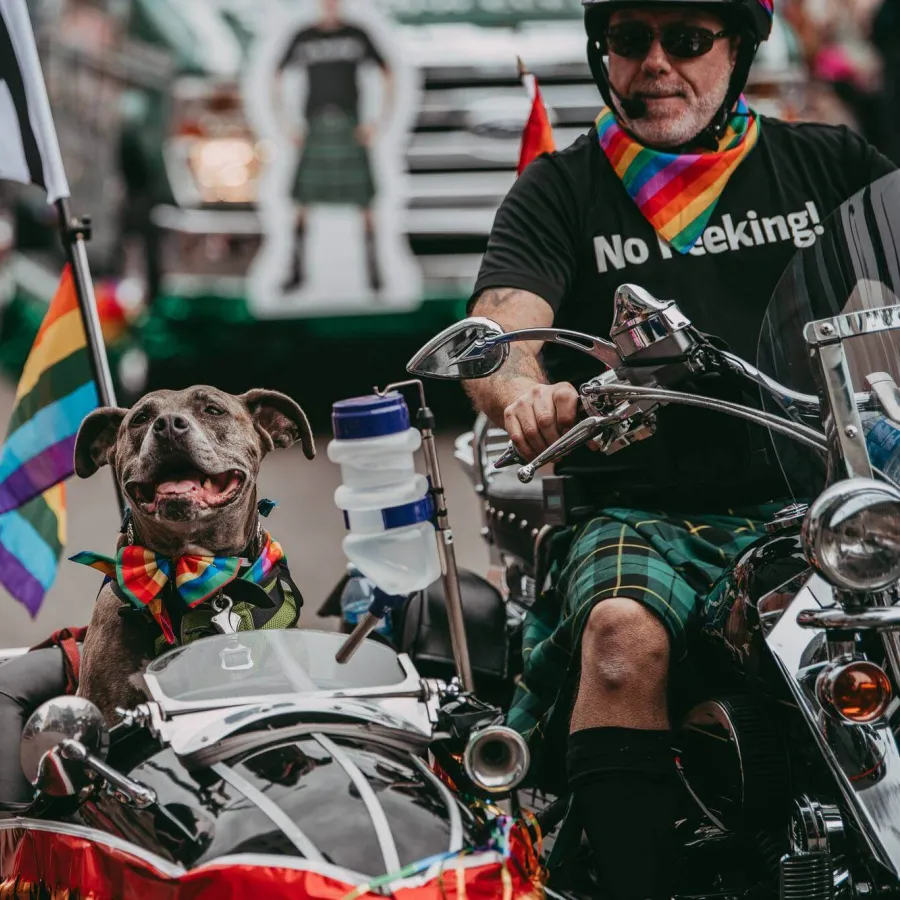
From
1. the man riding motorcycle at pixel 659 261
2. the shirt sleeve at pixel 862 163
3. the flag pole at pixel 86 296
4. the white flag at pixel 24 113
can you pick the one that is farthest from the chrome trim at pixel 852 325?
the white flag at pixel 24 113

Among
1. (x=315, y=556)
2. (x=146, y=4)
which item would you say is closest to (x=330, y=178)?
(x=146, y=4)

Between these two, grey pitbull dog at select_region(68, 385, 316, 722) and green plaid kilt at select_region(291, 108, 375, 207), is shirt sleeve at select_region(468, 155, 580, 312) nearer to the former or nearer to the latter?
grey pitbull dog at select_region(68, 385, 316, 722)

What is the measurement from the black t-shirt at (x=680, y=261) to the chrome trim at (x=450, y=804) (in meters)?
1.25

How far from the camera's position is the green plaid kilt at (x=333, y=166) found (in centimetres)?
978

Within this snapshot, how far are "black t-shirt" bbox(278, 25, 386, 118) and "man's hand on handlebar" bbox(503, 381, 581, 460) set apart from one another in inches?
277

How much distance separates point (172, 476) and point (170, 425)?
12 cm

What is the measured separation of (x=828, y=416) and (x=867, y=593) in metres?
0.30

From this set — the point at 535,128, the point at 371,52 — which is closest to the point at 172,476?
the point at 535,128

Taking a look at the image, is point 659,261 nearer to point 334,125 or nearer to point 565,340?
point 565,340

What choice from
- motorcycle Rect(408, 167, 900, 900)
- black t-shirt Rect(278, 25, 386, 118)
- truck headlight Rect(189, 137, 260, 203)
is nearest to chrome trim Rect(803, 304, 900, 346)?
motorcycle Rect(408, 167, 900, 900)

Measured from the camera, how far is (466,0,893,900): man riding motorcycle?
3.27 metres

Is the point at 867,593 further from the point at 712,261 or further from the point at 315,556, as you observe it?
the point at 315,556

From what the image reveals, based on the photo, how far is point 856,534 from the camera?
224cm

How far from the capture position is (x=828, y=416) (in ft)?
8.06
